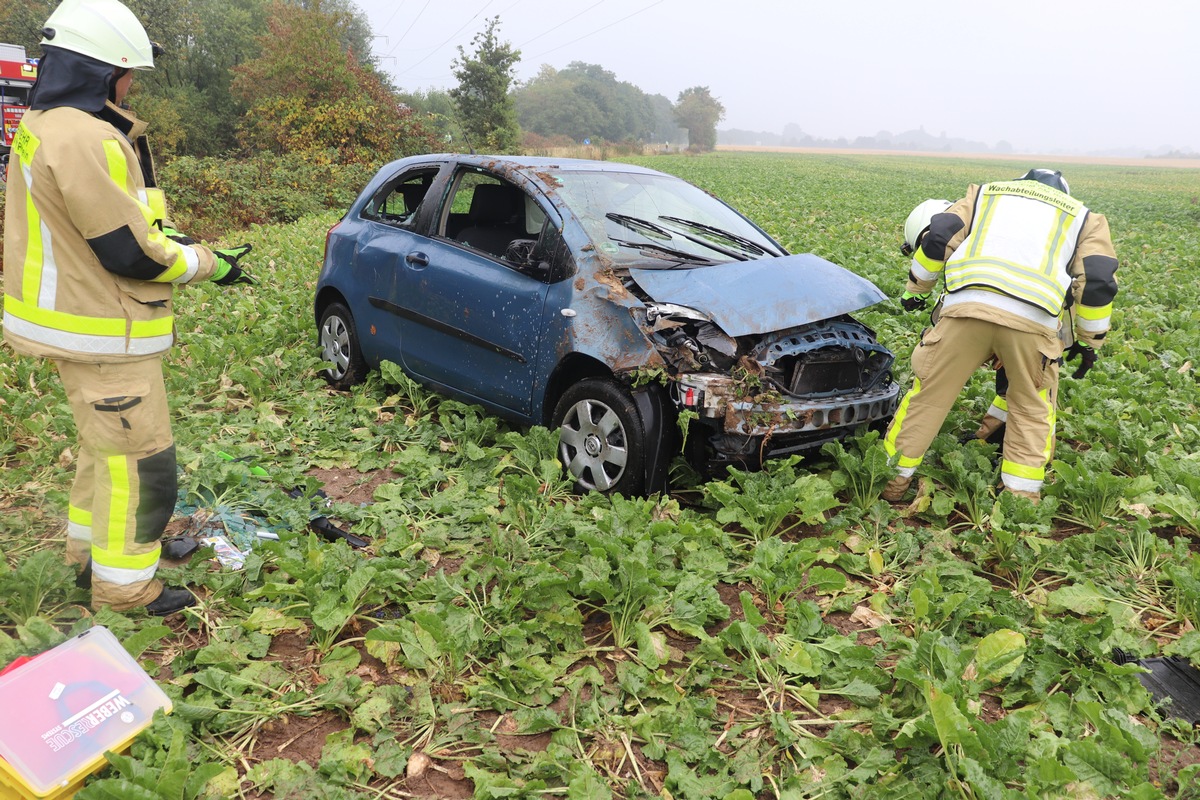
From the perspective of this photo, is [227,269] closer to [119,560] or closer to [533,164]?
[119,560]

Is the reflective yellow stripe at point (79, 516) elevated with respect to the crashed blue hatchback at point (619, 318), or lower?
lower

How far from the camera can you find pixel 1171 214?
21906 mm

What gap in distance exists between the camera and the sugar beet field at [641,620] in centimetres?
266

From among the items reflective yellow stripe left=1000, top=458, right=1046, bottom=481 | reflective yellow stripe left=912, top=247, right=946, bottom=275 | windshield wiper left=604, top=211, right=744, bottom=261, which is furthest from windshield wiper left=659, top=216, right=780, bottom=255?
reflective yellow stripe left=1000, top=458, right=1046, bottom=481

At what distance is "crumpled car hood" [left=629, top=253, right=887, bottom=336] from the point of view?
4.14 meters

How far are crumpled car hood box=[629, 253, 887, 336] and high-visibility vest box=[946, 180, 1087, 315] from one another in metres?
0.58

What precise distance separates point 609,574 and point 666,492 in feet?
3.05

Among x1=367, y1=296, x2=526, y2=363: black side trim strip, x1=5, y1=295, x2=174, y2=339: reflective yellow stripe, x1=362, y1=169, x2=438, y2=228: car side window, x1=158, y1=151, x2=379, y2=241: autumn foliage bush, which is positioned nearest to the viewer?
x1=5, y1=295, x2=174, y2=339: reflective yellow stripe

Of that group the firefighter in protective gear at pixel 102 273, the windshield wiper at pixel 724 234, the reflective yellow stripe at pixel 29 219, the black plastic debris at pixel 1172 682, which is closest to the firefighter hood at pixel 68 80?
the firefighter in protective gear at pixel 102 273

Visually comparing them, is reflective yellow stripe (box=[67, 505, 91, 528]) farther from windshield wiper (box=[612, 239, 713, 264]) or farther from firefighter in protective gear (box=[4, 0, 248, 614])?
windshield wiper (box=[612, 239, 713, 264])

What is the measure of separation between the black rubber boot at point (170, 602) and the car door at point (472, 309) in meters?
1.99

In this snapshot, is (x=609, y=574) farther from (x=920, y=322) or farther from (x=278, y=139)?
(x=278, y=139)

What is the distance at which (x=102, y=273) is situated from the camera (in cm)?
305

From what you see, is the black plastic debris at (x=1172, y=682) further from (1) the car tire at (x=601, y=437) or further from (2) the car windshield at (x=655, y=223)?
(2) the car windshield at (x=655, y=223)
